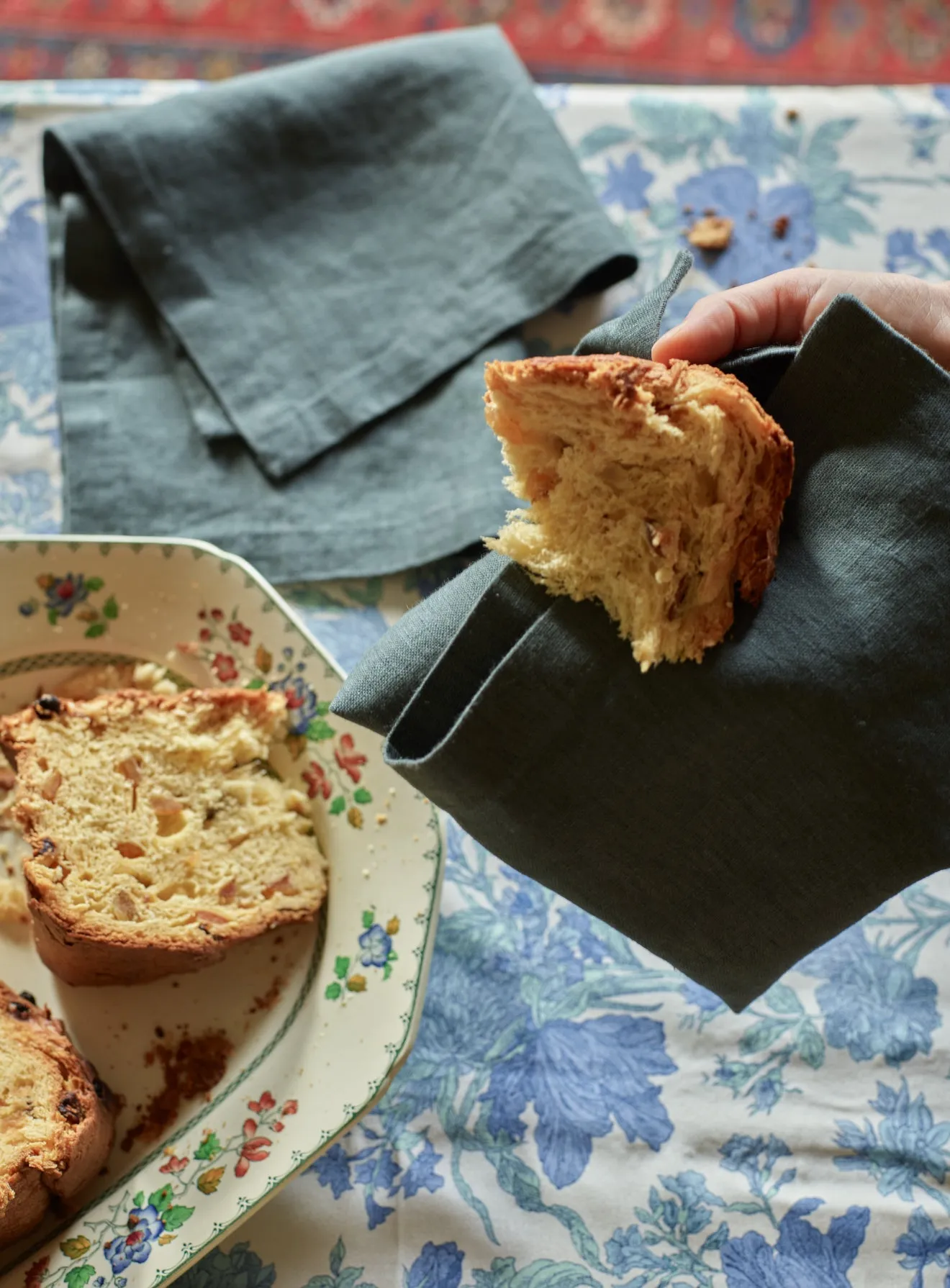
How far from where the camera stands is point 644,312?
39.1 inches

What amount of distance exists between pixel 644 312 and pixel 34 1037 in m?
0.97

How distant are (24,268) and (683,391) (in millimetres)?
1112

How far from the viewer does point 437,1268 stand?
1206 mm

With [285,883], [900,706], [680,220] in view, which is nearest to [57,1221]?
[285,883]

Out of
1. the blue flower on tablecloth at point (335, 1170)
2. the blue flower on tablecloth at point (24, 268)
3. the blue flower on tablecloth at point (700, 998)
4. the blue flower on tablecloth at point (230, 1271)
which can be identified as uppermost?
the blue flower on tablecloth at point (24, 268)

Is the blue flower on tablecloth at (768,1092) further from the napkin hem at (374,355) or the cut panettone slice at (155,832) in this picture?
the napkin hem at (374,355)

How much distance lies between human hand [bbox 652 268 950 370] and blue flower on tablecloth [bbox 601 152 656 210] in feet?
1.58

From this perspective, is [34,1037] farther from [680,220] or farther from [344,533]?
[680,220]

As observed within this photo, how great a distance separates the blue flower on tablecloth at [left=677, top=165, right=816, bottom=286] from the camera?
1509 mm

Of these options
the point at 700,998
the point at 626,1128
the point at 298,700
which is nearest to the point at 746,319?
the point at 298,700

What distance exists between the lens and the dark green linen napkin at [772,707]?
890 millimetres

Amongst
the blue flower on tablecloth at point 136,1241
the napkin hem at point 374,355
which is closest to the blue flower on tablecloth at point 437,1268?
the blue flower on tablecloth at point 136,1241

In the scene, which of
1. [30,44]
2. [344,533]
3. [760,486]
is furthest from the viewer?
[30,44]

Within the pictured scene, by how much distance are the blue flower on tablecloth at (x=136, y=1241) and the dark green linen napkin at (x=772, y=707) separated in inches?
23.1
